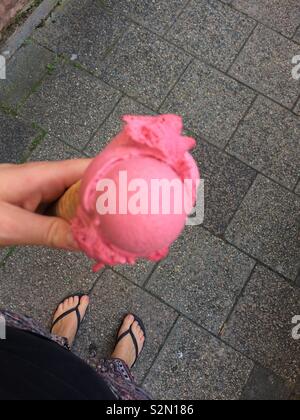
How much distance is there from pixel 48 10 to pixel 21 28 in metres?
0.27

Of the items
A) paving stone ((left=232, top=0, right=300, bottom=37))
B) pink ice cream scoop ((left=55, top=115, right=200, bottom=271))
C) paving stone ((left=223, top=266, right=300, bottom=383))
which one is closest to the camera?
pink ice cream scoop ((left=55, top=115, right=200, bottom=271))

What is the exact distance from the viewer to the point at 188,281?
126 inches

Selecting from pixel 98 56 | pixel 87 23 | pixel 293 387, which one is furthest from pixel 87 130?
pixel 293 387

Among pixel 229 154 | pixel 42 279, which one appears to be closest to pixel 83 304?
pixel 42 279

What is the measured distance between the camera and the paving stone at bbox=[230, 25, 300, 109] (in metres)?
3.71

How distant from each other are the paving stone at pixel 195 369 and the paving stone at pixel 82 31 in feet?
6.89

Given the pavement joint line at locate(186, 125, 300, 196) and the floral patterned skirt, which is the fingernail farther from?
the pavement joint line at locate(186, 125, 300, 196)

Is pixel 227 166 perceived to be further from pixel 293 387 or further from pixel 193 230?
pixel 293 387

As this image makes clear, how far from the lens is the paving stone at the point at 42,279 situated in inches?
122

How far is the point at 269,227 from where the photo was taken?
3.38 meters

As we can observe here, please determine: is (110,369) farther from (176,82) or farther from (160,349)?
(176,82)

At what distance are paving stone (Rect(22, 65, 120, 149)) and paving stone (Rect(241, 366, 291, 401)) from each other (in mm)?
1959

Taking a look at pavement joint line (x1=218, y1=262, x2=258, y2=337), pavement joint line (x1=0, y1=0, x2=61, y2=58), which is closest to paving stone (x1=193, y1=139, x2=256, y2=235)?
pavement joint line (x1=218, y1=262, x2=258, y2=337)

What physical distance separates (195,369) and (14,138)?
2.00 m
